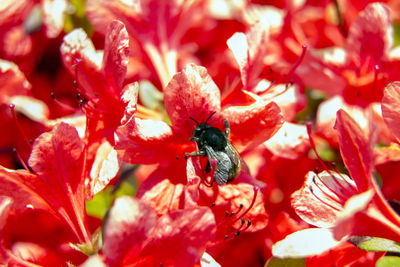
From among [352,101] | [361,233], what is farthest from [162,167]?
[352,101]

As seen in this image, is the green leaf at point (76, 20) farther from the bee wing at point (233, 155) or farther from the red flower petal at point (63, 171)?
the bee wing at point (233, 155)

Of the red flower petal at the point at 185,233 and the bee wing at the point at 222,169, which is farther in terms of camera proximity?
the bee wing at the point at 222,169

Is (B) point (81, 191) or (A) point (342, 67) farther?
(A) point (342, 67)

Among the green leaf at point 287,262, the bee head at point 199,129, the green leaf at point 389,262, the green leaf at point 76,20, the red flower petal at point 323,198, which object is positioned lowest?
the green leaf at point 389,262

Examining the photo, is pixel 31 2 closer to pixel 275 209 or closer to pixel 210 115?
pixel 210 115

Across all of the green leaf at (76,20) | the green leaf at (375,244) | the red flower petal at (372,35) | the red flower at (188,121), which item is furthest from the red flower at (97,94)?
the red flower petal at (372,35)

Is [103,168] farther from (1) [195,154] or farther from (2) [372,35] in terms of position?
(2) [372,35]
